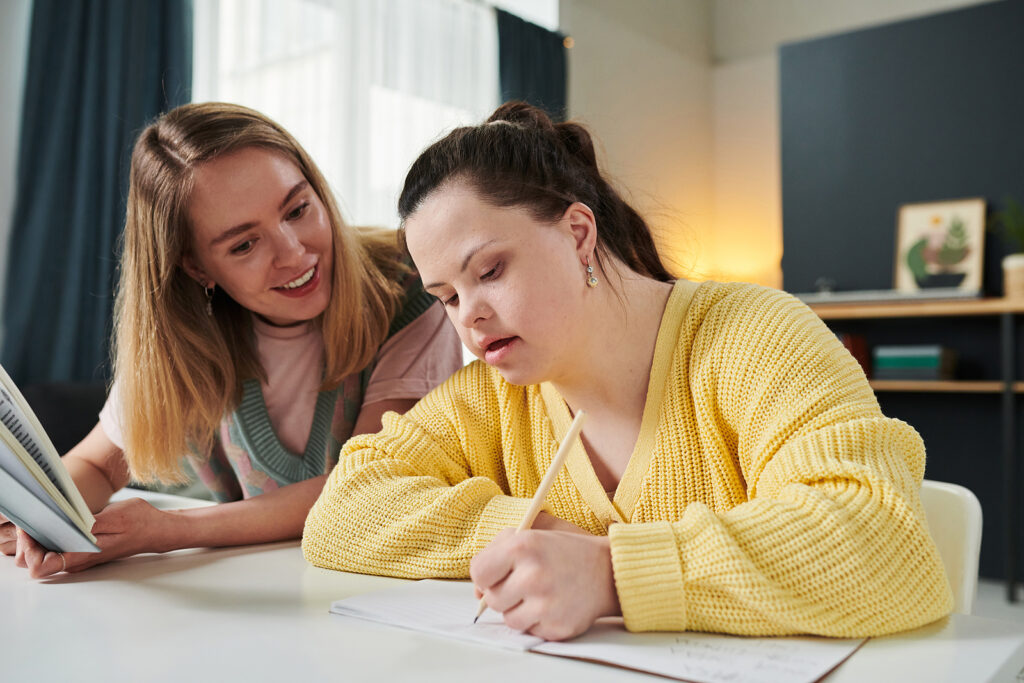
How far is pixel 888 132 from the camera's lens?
4.05 meters

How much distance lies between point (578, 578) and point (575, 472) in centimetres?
34

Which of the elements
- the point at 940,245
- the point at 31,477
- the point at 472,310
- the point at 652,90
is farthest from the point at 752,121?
the point at 31,477

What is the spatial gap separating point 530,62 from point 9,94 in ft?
7.98

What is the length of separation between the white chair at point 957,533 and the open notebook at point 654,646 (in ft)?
1.12

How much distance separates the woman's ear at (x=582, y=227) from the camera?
3.40 ft

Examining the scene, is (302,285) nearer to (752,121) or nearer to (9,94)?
(9,94)

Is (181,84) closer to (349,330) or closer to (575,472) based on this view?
(349,330)

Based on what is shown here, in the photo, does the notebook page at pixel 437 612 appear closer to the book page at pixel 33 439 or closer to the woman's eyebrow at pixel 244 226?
the book page at pixel 33 439

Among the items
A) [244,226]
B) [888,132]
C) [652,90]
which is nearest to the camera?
[244,226]

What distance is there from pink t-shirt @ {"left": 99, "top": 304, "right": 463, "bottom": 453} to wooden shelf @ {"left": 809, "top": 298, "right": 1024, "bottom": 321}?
235 centimetres

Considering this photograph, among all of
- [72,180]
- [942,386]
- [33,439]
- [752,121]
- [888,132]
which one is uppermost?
[752,121]

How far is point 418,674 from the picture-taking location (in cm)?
66

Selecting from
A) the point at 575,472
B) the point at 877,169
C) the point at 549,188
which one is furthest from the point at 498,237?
the point at 877,169

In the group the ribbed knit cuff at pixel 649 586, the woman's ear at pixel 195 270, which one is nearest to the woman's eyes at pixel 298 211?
the woman's ear at pixel 195 270
